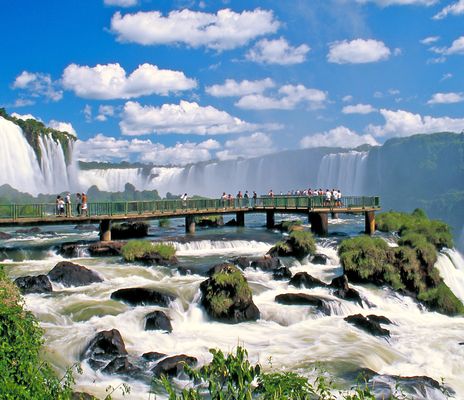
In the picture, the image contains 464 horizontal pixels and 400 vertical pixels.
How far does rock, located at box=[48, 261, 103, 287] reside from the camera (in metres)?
20.2

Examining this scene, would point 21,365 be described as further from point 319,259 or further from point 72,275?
point 319,259

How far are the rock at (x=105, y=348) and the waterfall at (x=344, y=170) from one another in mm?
113930

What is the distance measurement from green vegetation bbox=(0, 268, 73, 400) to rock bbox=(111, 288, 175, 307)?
8.04 metres

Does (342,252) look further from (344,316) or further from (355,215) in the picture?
(355,215)

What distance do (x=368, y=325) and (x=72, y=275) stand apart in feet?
37.3

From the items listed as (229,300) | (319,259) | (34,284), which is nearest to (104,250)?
(34,284)

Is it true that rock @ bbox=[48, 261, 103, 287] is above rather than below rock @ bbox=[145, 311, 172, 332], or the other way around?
above

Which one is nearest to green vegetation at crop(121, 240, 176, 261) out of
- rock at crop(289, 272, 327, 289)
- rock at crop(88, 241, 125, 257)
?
rock at crop(88, 241, 125, 257)

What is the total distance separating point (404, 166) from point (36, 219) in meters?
149

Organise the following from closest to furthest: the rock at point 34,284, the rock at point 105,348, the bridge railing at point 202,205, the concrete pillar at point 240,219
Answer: the rock at point 105,348
the rock at point 34,284
the bridge railing at point 202,205
the concrete pillar at point 240,219

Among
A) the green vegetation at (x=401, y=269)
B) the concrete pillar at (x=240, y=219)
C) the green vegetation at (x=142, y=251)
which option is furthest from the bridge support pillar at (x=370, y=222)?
the green vegetation at (x=142, y=251)

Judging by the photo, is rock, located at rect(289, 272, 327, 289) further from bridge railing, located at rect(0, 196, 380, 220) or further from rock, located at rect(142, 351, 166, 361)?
bridge railing, located at rect(0, 196, 380, 220)

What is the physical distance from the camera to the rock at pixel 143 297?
17.6 meters

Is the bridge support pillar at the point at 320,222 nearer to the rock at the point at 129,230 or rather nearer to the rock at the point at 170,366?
the rock at the point at 129,230
